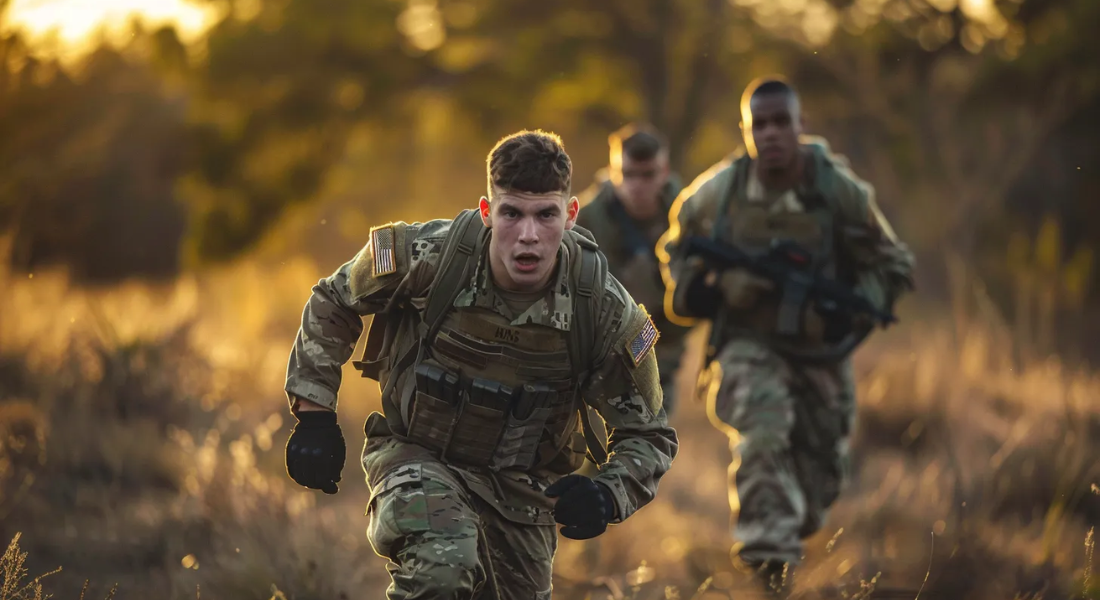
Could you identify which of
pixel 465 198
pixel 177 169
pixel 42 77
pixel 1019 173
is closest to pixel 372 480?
pixel 42 77

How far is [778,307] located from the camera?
6.01 m

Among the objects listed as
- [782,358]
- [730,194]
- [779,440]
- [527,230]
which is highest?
[527,230]

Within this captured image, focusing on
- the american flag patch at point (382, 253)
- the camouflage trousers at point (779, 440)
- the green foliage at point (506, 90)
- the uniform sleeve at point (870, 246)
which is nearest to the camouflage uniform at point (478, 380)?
the american flag patch at point (382, 253)

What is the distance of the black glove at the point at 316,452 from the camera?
340cm

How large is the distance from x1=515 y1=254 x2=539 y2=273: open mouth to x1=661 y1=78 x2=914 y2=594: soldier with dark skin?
263cm

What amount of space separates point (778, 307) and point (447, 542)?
305 cm

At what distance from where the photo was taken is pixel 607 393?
142 inches

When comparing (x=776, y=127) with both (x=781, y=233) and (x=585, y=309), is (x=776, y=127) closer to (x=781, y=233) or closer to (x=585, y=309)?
(x=781, y=233)

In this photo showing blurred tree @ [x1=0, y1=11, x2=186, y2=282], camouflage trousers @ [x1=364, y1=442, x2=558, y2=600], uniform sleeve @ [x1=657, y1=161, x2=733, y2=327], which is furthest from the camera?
blurred tree @ [x1=0, y1=11, x2=186, y2=282]

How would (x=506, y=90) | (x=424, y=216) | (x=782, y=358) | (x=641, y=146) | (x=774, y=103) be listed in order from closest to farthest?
(x=774, y=103), (x=782, y=358), (x=641, y=146), (x=506, y=90), (x=424, y=216)

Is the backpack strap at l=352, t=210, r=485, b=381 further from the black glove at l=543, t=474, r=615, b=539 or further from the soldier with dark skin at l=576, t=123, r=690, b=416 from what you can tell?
the soldier with dark skin at l=576, t=123, r=690, b=416

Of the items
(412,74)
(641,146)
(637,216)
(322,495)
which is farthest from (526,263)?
(412,74)

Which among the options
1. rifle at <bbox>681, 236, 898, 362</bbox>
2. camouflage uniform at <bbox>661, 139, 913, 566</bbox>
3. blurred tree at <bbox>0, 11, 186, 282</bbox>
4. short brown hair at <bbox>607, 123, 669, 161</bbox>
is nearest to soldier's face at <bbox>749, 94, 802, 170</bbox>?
camouflage uniform at <bbox>661, 139, 913, 566</bbox>

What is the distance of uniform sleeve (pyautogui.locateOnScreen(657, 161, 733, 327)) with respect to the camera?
19.8 feet
